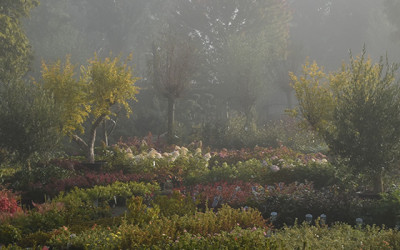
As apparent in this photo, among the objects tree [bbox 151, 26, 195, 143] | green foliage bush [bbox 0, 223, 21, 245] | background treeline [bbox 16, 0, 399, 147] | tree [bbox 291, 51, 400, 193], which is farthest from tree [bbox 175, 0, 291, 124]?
green foliage bush [bbox 0, 223, 21, 245]

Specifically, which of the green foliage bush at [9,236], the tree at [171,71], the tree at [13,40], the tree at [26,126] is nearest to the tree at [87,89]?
the tree at [26,126]

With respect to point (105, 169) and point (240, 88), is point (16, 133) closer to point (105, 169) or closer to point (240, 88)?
point (105, 169)

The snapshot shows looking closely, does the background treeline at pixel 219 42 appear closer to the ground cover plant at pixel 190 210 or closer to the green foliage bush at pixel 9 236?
the ground cover plant at pixel 190 210

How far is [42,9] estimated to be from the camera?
4119cm

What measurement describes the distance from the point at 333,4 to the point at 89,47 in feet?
94.2

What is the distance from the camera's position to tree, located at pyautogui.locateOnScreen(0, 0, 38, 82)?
1836 cm

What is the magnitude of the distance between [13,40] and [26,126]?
322 inches

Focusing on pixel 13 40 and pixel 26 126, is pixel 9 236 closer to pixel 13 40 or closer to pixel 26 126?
pixel 26 126

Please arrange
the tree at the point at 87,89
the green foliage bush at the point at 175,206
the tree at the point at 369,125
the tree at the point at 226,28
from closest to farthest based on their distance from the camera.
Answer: the green foliage bush at the point at 175,206
the tree at the point at 369,125
the tree at the point at 87,89
the tree at the point at 226,28

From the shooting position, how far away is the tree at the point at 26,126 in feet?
39.6

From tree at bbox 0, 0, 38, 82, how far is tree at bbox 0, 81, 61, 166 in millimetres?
5860

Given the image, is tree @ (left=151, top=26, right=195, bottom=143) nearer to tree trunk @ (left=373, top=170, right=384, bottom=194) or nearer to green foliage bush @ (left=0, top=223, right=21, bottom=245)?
tree trunk @ (left=373, top=170, right=384, bottom=194)

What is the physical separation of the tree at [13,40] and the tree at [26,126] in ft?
19.2

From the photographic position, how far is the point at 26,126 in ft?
39.5
